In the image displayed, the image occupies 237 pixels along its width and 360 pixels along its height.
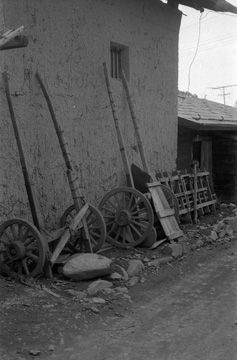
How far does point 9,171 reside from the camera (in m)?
6.02

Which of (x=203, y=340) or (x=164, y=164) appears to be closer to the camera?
(x=203, y=340)

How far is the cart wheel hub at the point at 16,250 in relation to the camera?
549 centimetres

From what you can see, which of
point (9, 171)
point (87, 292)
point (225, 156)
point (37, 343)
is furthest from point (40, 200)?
point (225, 156)

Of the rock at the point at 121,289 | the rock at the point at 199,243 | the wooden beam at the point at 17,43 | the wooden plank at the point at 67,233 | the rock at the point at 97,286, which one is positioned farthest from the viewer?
the rock at the point at 199,243

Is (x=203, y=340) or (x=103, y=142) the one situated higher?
(x=103, y=142)

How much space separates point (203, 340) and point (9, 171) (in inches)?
124

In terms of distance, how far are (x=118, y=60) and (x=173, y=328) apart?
216 inches

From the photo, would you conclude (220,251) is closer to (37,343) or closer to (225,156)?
(37,343)

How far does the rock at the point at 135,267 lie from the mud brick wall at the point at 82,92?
1320 mm

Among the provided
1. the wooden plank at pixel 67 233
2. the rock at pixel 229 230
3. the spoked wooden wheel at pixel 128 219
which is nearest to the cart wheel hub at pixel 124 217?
the spoked wooden wheel at pixel 128 219

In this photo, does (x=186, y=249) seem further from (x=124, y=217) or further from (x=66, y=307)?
(x=66, y=307)

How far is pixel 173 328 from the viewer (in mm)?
4457

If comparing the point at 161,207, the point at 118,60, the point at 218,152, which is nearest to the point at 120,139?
the point at 161,207

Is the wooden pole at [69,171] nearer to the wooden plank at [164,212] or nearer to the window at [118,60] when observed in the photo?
the wooden plank at [164,212]
